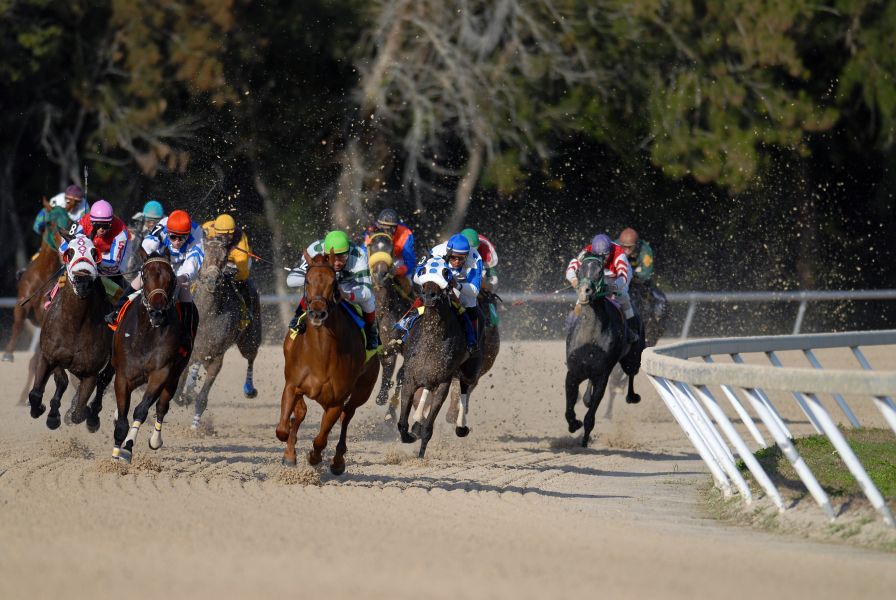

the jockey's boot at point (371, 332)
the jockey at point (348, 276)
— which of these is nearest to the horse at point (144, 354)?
the jockey at point (348, 276)

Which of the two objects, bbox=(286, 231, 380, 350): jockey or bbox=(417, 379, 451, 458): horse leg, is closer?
bbox=(286, 231, 380, 350): jockey

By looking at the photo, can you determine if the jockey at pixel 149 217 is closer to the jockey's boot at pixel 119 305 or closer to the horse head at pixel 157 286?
the jockey's boot at pixel 119 305

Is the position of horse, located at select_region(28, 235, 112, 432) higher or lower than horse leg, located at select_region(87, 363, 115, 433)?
higher

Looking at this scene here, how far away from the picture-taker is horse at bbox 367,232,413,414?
13906 mm

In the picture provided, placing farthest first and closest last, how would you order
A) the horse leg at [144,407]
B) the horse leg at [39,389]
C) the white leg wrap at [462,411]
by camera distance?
the white leg wrap at [462,411]
the horse leg at [39,389]
the horse leg at [144,407]

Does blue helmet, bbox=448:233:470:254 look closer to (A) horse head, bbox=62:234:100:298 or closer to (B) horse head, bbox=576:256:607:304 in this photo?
(B) horse head, bbox=576:256:607:304

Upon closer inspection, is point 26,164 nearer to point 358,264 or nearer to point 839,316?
point 839,316

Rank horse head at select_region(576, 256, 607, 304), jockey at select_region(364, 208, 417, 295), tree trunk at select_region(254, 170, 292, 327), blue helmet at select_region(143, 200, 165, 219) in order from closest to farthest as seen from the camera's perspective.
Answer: horse head at select_region(576, 256, 607, 304), blue helmet at select_region(143, 200, 165, 219), jockey at select_region(364, 208, 417, 295), tree trunk at select_region(254, 170, 292, 327)

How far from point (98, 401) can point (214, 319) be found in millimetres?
2246

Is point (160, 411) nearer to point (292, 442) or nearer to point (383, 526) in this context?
point (292, 442)

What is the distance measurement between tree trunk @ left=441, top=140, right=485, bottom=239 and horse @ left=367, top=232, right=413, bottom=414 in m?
10.2

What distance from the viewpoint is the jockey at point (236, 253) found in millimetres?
12766

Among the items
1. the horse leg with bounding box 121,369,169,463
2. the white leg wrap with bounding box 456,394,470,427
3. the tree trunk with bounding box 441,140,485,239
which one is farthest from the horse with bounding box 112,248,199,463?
the tree trunk with bounding box 441,140,485,239

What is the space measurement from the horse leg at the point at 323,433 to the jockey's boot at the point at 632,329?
473cm
